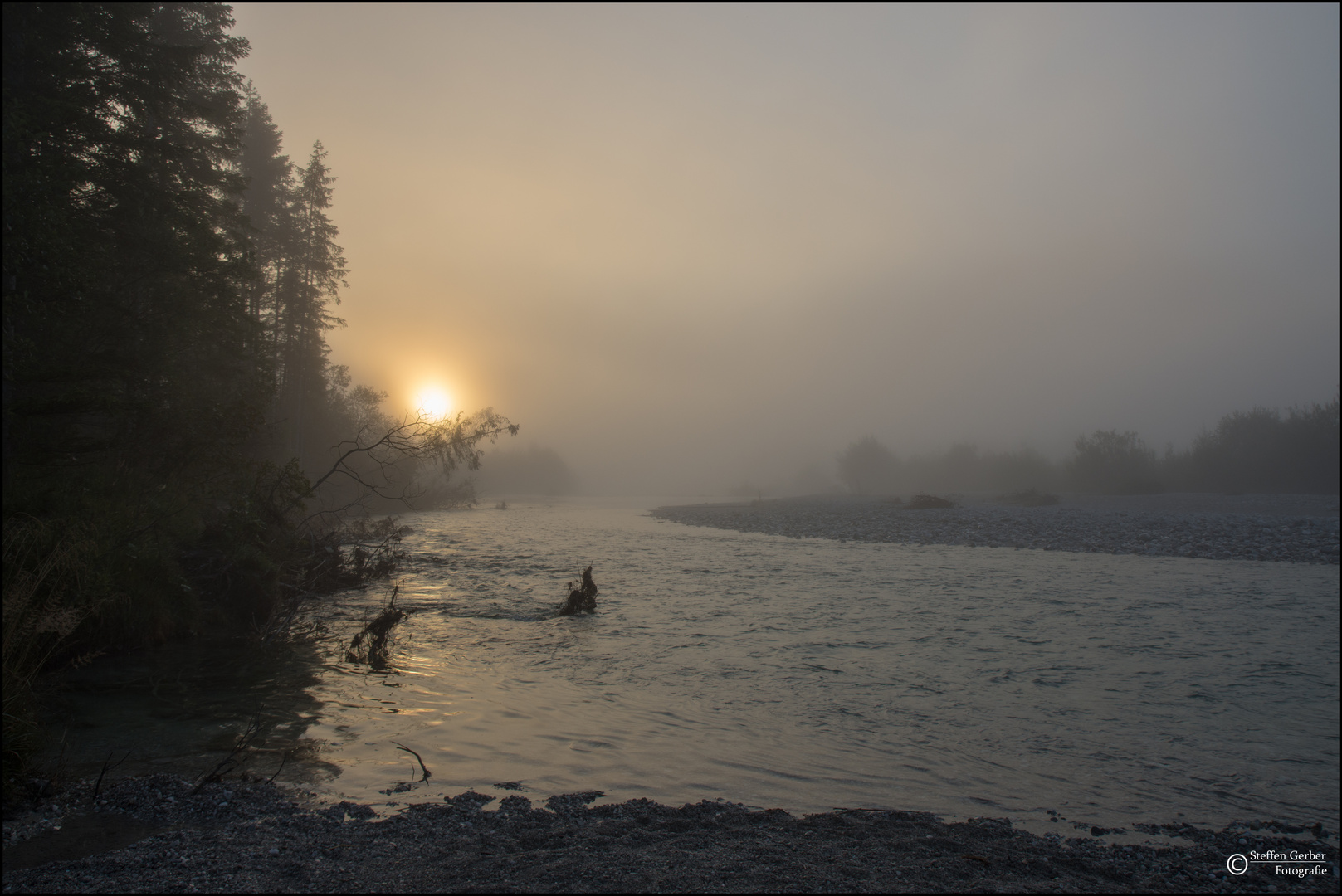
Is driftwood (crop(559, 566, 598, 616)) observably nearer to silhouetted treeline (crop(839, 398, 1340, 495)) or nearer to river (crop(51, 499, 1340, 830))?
river (crop(51, 499, 1340, 830))

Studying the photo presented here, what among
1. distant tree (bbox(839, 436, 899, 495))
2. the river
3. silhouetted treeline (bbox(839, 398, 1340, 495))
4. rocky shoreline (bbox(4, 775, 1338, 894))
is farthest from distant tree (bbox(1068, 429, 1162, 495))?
rocky shoreline (bbox(4, 775, 1338, 894))

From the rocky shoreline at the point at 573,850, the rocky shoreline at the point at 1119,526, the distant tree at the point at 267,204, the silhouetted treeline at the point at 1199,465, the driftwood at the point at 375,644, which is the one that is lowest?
the driftwood at the point at 375,644

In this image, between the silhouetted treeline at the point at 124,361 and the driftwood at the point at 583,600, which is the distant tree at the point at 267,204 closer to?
the silhouetted treeline at the point at 124,361

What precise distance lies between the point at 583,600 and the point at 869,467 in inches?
3928

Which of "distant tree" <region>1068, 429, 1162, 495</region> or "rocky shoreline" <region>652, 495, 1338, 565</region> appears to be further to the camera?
"distant tree" <region>1068, 429, 1162, 495</region>

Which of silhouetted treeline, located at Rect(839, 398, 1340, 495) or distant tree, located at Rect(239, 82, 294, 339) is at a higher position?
distant tree, located at Rect(239, 82, 294, 339)

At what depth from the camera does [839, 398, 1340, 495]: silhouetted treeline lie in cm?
5175

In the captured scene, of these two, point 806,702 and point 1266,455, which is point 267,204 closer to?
point 806,702

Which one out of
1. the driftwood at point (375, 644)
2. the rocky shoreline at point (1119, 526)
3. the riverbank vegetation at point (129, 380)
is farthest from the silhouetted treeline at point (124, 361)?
the rocky shoreline at point (1119, 526)

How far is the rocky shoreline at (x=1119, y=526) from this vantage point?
24.7 metres

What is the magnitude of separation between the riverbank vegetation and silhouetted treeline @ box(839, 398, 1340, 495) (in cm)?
6615

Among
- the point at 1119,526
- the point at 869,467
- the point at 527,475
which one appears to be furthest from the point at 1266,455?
the point at 527,475

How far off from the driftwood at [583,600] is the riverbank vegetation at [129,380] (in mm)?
5191

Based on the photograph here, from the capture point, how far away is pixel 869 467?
109 metres
